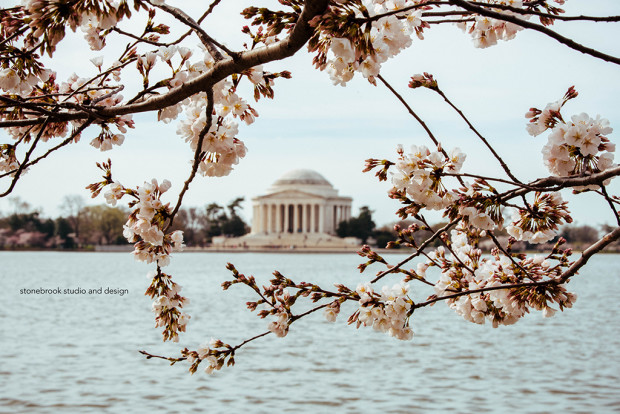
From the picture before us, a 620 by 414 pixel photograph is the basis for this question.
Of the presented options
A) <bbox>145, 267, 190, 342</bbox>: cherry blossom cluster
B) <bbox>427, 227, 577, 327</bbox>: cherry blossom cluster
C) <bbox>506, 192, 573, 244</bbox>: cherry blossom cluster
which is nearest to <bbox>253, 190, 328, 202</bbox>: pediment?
<bbox>427, 227, 577, 327</bbox>: cherry blossom cluster

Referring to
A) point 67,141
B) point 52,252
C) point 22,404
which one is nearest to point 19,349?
point 22,404

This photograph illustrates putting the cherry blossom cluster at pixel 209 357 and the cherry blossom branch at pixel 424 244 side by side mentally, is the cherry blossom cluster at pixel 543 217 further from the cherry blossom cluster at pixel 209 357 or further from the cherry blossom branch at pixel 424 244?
the cherry blossom cluster at pixel 209 357

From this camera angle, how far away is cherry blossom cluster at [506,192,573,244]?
3211mm

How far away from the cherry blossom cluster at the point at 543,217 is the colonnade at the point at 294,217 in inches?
3967

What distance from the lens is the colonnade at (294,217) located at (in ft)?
344

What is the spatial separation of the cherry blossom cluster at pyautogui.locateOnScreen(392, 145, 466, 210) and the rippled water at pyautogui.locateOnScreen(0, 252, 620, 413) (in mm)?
7423

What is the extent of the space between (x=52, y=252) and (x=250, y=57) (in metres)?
93.9

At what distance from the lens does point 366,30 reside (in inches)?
85.9

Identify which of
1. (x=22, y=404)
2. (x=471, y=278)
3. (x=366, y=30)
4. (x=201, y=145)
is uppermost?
(x=366, y=30)

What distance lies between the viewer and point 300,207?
105750 millimetres

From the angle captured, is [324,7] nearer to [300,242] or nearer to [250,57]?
[250,57]

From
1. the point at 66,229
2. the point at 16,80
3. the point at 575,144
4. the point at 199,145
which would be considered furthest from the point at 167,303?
the point at 66,229

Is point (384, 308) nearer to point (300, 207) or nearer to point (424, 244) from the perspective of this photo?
point (424, 244)

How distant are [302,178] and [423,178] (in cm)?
10730
